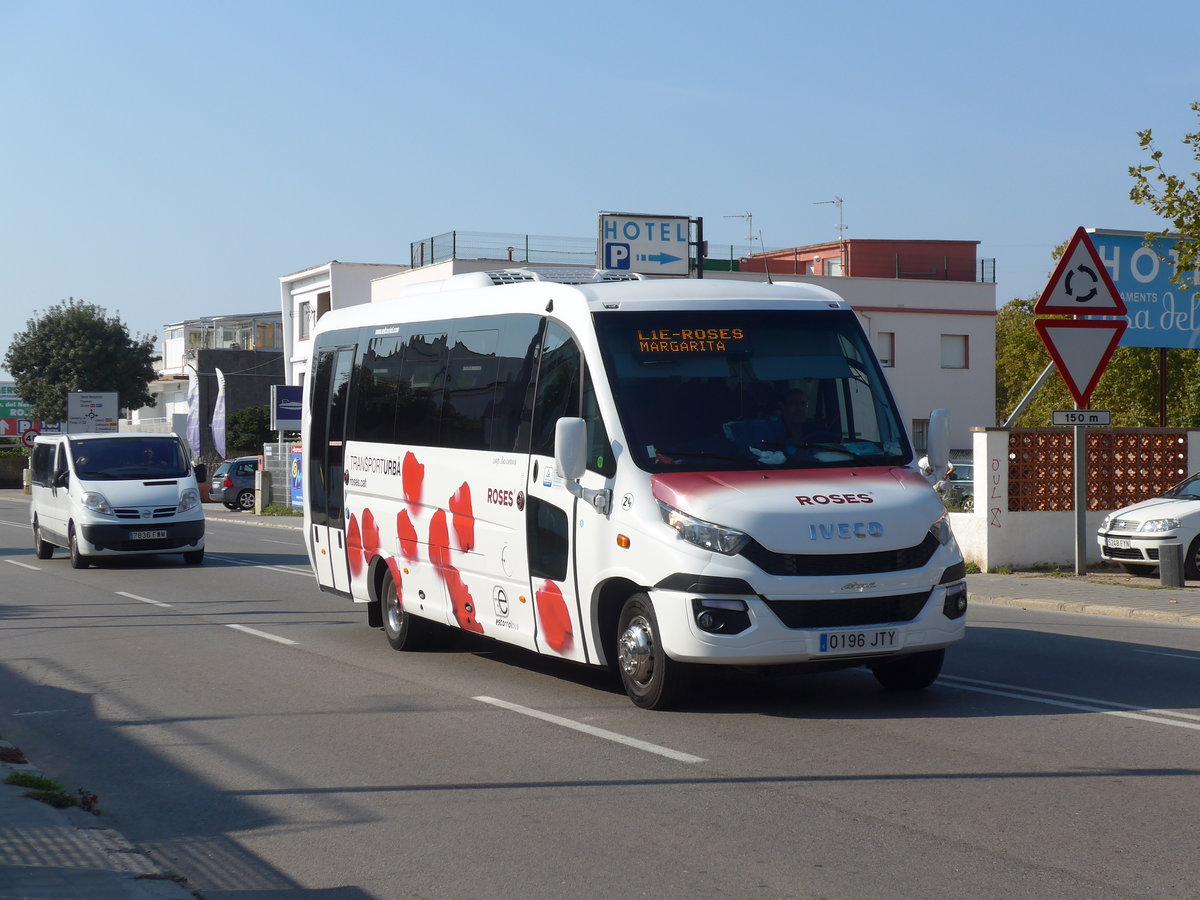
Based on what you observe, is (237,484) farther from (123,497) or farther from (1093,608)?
(1093,608)

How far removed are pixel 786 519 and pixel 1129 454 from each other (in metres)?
14.0

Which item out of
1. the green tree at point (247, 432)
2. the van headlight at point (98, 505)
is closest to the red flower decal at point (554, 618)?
the van headlight at point (98, 505)

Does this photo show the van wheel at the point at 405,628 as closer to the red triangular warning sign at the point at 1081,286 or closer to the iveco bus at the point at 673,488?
the iveco bus at the point at 673,488

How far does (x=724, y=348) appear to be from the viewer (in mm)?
9742

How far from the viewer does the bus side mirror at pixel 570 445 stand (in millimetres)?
9297

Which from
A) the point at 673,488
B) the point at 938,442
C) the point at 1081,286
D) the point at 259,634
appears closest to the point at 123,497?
the point at 259,634

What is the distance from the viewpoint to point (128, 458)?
950 inches

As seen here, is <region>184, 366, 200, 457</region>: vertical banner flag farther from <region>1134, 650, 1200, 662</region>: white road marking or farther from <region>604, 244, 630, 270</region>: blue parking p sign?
<region>1134, 650, 1200, 662</region>: white road marking

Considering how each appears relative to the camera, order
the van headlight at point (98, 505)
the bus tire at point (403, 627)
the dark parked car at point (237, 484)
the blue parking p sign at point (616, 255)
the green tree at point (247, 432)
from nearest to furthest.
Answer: the bus tire at point (403, 627), the van headlight at point (98, 505), the blue parking p sign at point (616, 255), the dark parked car at point (237, 484), the green tree at point (247, 432)

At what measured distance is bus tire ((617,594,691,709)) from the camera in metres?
9.04

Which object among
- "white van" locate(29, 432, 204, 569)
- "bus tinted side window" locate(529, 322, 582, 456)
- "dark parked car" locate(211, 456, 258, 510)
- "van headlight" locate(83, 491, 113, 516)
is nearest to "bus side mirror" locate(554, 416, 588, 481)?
"bus tinted side window" locate(529, 322, 582, 456)

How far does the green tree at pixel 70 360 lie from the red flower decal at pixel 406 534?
76.6 m

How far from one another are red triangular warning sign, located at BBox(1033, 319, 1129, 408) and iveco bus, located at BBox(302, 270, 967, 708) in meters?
8.32

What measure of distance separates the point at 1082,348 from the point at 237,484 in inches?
1470
